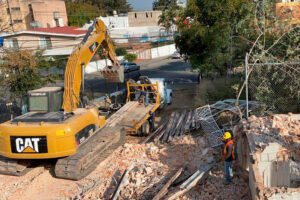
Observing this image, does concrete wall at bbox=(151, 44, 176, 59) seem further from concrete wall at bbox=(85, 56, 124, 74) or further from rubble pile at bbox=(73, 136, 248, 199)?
rubble pile at bbox=(73, 136, 248, 199)

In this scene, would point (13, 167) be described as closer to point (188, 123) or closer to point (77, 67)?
point (77, 67)

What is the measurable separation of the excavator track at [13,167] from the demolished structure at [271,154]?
6.74 metres

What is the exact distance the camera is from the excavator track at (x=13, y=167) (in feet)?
31.2

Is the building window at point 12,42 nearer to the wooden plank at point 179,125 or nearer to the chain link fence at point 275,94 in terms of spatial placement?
the wooden plank at point 179,125

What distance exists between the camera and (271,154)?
661 centimetres

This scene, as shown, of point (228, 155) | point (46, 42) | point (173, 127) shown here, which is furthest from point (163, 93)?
point (46, 42)

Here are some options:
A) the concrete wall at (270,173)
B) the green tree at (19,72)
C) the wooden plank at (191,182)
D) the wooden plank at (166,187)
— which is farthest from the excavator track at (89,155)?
the green tree at (19,72)

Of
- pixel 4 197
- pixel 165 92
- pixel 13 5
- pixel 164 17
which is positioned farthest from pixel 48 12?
pixel 4 197

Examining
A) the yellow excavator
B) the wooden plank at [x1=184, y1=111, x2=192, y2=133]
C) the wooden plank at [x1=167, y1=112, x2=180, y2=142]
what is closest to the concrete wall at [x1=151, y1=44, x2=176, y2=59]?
the wooden plank at [x1=167, y1=112, x2=180, y2=142]

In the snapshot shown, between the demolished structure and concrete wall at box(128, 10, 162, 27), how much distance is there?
55554 mm

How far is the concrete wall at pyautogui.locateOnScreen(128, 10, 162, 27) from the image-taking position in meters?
61.5

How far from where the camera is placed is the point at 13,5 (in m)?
53.1

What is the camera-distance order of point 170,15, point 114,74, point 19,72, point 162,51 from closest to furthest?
point 114,74 < point 19,72 < point 170,15 < point 162,51

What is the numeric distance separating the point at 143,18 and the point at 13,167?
2190 inches
